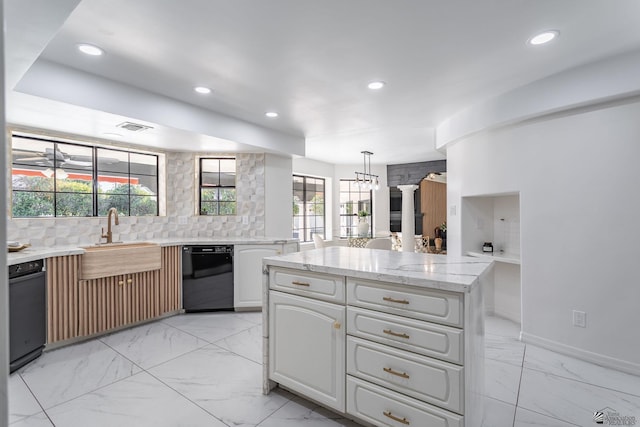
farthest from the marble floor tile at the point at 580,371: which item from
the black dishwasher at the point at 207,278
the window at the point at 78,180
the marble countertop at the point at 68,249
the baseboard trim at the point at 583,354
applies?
the window at the point at 78,180

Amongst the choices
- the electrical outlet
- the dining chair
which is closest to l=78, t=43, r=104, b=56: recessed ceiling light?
the dining chair

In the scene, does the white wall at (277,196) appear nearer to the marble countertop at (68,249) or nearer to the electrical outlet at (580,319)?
the marble countertop at (68,249)

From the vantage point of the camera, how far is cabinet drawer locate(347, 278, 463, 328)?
1.47m

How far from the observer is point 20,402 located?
Answer: 6.70 feet

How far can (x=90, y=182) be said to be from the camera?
366cm

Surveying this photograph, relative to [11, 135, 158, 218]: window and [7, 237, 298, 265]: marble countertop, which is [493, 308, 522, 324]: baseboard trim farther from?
[11, 135, 158, 218]: window

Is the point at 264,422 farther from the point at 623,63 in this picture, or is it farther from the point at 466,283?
the point at 623,63

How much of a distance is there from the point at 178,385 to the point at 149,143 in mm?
2799

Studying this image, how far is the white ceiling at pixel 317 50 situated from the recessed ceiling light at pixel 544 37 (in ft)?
0.14

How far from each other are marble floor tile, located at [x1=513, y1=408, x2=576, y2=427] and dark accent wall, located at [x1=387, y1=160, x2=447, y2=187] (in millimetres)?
5552

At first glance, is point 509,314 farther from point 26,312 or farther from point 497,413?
point 26,312

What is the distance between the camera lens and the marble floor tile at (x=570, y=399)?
6.39ft

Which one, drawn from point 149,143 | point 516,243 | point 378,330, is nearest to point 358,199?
point 516,243

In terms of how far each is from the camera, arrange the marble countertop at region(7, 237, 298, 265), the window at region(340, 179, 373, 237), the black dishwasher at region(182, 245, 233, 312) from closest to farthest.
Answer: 1. the marble countertop at region(7, 237, 298, 265)
2. the black dishwasher at region(182, 245, 233, 312)
3. the window at region(340, 179, 373, 237)
